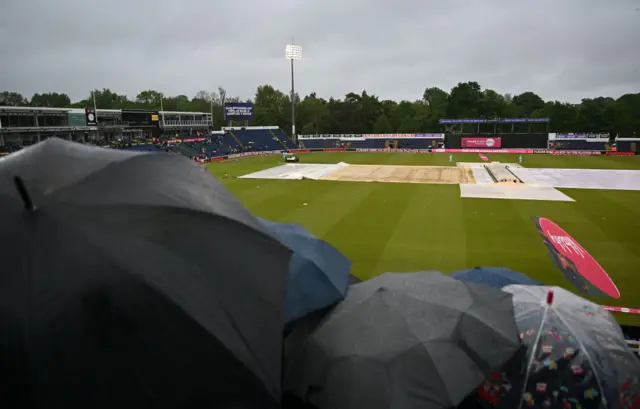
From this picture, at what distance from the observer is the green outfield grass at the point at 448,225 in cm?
1369

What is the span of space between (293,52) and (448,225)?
5192 cm

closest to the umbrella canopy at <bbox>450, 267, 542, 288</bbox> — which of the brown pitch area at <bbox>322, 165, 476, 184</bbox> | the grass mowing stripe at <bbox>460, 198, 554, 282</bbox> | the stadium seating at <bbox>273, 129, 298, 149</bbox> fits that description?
the grass mowing stripe at <bbox>460, 198, 554, 282</bbox>

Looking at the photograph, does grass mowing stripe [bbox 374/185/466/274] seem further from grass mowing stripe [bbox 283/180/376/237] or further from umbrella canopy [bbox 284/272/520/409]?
umbrella canopy [bbox 284/272/520/409]

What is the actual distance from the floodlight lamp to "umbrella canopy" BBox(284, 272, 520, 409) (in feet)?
209

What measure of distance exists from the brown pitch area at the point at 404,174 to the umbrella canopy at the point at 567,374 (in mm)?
28268

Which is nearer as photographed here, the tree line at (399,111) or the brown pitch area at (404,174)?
the brown pitch area at (404,174)

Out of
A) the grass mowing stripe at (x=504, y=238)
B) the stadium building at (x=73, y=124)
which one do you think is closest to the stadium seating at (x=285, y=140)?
the stadium building at (x=73, y=124)

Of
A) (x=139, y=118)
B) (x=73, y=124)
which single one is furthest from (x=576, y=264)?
(x=73, y=124)

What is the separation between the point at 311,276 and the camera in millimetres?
4559

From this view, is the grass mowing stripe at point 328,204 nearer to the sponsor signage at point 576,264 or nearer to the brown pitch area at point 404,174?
the brown pitch area at point 404,174

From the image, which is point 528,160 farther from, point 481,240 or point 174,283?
point 174,283

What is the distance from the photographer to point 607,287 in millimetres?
11852

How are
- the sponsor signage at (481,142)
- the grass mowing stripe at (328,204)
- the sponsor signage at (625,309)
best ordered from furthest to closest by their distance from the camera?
the sponsor signage at (481,142), the grass mowing stripe at (328,204), the sponsor signage at (625,309)

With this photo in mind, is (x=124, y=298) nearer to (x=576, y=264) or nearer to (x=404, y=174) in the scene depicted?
(x=576, y=264)
